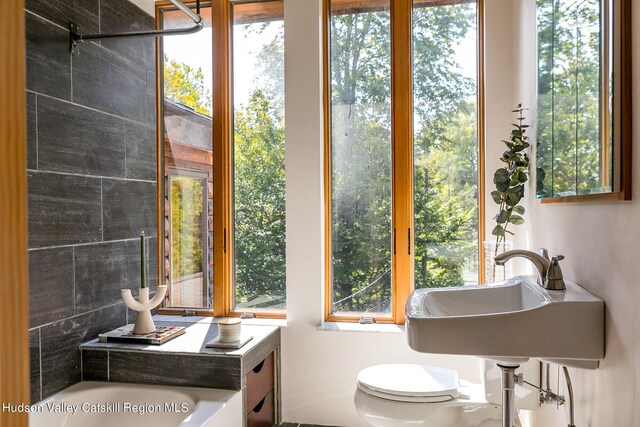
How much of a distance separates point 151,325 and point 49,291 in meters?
0.54

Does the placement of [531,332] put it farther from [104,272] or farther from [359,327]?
[104,272]

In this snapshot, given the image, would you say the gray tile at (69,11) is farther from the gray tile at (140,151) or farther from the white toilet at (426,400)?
the white toilet at (426,400)

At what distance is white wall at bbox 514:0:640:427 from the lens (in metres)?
1.05

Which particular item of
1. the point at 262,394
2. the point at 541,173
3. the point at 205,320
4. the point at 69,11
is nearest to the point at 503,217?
the point at 541,173

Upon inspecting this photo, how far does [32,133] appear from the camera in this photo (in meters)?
2.08

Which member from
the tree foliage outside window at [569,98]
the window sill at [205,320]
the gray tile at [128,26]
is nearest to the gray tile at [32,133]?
the gray tile at [128,26]

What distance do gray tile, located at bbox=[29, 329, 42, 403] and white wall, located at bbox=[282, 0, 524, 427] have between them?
1.23m

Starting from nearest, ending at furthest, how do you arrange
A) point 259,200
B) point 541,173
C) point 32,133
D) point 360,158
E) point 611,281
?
point 611,281 < point 541,173 < point 32,133 < point 360,158 < point 259,200

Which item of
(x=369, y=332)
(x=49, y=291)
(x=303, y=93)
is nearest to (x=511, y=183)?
(x=369, y=332)

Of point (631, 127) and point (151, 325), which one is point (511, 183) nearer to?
point (631, 127)

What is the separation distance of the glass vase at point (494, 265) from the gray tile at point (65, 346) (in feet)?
6.64

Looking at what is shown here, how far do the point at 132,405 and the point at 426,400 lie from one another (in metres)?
1.36

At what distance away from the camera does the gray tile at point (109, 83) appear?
241 cm

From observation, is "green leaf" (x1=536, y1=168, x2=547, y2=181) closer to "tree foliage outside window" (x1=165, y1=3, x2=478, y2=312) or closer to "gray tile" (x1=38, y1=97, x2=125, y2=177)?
"tree foliage outside window" (x1=165, y1=3, x2=478, y2=312)
